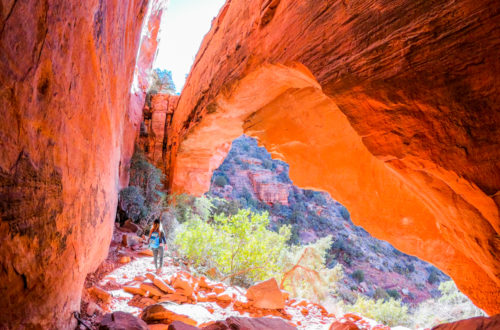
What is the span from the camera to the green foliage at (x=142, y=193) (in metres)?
7.65

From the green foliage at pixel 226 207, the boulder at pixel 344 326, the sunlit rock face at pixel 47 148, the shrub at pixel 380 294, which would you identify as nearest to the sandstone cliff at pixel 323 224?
the shrub at pixel 380 294

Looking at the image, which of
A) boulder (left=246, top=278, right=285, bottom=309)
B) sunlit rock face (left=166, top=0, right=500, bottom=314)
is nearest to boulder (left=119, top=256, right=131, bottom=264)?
boulder (left=246, top=278, right=285, bottom=309)

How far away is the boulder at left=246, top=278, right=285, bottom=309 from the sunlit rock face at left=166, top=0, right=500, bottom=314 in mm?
1988

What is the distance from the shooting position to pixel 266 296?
4191 millimetres

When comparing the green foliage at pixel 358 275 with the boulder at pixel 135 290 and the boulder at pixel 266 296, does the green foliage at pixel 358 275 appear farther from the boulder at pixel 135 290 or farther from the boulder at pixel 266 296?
the boulder at pixel 135 290

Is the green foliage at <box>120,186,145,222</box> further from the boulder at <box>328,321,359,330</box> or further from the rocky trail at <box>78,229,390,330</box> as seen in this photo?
the boulder at <box>328,321,359,330</box>

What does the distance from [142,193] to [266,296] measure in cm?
617

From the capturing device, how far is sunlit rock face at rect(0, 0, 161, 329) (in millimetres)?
1089

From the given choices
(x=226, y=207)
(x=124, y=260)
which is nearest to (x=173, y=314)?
(x=124, y=260)

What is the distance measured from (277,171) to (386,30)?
915 inches

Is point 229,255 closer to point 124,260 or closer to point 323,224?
point 124,260

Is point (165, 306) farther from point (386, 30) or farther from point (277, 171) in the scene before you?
point (277, 171)

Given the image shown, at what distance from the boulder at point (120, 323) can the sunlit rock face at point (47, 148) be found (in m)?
0.25

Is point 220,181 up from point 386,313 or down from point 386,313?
up
